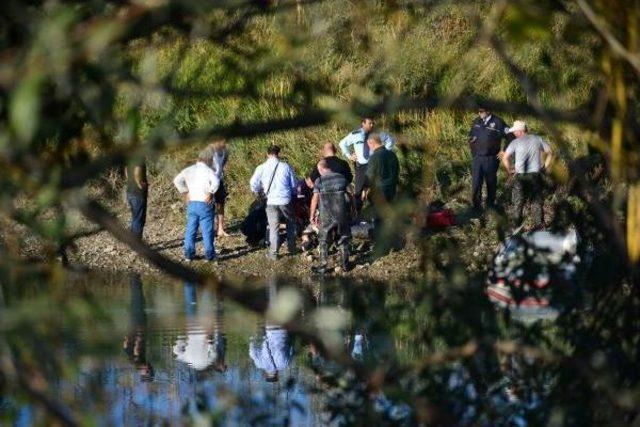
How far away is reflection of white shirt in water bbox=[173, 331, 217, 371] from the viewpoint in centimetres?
1230

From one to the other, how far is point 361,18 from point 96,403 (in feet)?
4.46

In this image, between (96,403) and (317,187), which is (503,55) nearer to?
(96,403)

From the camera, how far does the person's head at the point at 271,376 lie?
9.64m

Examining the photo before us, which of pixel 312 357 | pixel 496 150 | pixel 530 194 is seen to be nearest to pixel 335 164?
pixel 496 150

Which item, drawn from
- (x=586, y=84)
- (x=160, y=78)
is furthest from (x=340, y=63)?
(x=160, y=78)

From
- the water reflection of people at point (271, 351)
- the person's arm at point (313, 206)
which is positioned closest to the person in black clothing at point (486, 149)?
the person's arm at point (313, 206)

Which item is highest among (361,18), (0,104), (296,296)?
(361,18)

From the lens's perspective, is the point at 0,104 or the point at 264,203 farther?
the point at 264,203

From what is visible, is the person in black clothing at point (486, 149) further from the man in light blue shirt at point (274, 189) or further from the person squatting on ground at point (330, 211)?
the man in light blue shirt at point (274, 189)

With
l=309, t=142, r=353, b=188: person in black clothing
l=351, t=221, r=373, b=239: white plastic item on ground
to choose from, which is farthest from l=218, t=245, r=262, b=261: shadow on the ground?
l=309, t=142, r=353, b=188: person in black clothing

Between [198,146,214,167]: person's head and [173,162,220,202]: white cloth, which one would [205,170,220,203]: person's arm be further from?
[198,146,214,167]: person's head

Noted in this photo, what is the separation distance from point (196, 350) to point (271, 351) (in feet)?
2.61

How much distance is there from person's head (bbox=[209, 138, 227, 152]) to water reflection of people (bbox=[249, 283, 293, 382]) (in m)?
6.16

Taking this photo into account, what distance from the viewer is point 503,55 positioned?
3.17m
